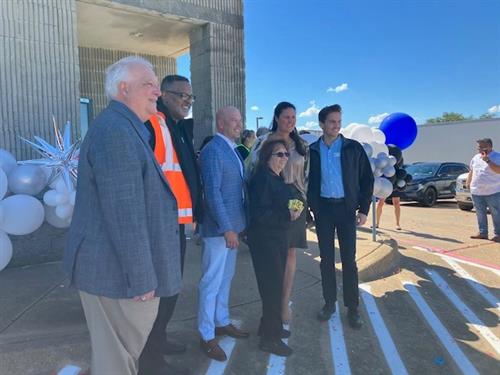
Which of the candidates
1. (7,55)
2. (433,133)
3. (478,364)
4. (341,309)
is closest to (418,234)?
(341,309)

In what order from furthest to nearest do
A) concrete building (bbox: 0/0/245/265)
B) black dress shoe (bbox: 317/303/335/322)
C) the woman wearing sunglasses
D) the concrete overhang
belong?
the concrete overhang
concrete building (bbox: 0/0/245/265)
black dress shoe (bbox: 317/303/335/322)
the woman wearing sunglasses

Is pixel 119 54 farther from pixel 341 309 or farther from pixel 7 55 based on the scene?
pixel 341 309

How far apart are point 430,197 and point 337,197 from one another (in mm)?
11531

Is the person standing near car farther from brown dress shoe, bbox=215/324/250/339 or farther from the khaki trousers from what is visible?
the khaki trousers

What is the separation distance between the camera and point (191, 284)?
4641 mm

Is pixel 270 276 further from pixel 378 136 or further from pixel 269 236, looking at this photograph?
pixel 378 136

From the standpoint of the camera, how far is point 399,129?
20.5ft

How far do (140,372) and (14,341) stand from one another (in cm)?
129

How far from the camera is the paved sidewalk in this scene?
3029 millimetres

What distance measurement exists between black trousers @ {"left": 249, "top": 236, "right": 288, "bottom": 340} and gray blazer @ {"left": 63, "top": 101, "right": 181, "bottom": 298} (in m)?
1.26

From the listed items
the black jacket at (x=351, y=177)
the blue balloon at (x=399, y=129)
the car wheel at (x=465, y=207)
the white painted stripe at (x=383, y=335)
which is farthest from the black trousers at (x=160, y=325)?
the car wheel at (x=465, y=207)

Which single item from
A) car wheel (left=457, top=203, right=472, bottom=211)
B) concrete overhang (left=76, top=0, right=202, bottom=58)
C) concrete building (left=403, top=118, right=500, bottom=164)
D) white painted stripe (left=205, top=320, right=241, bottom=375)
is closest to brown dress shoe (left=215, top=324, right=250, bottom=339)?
white painted stripe (left=205, top=320, right=241, bottom=375)

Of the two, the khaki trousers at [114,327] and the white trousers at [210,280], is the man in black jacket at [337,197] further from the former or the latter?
the khaki trousers at [114,327]

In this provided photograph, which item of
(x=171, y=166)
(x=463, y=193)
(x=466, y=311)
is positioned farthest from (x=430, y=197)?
(x=171, y=166)
